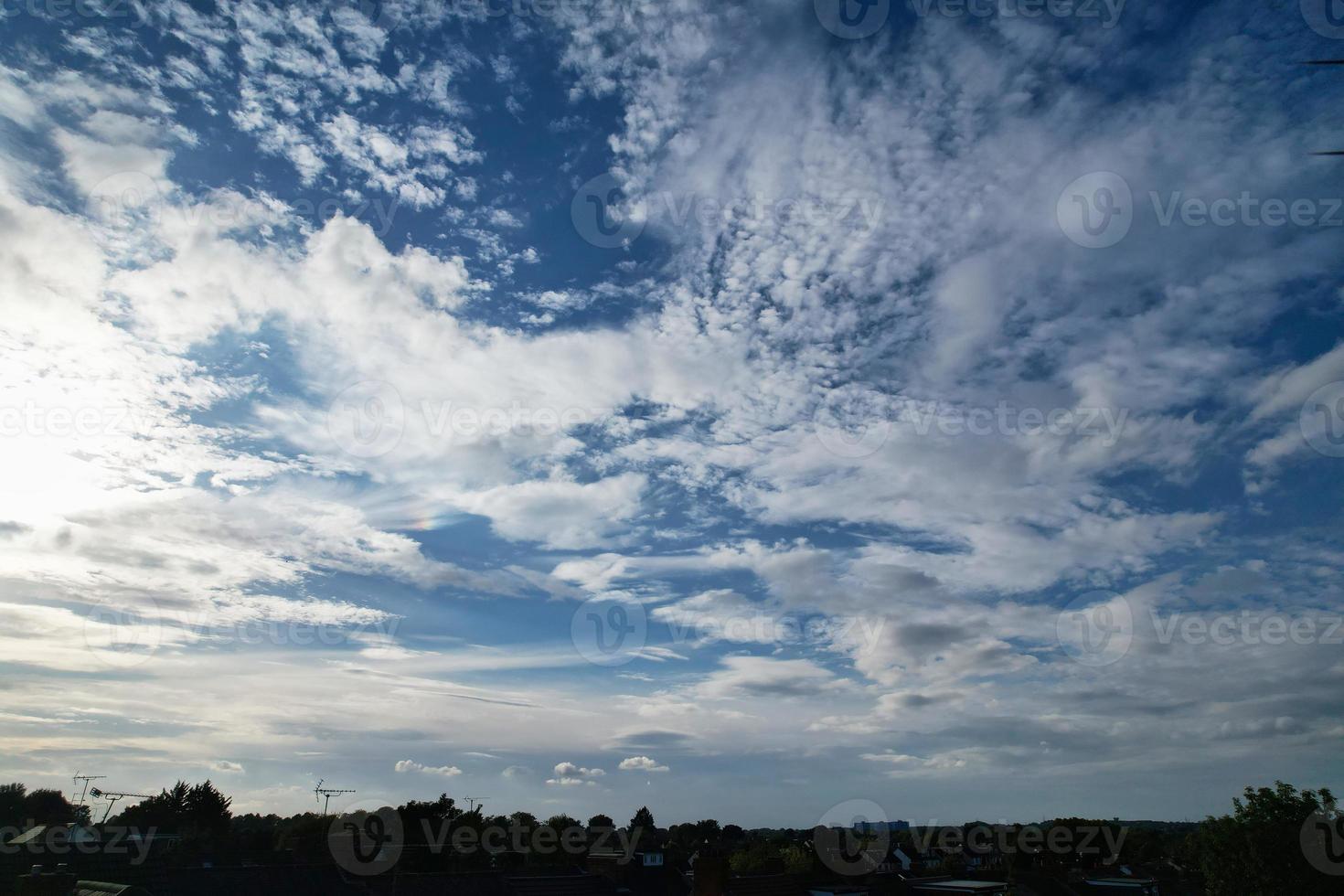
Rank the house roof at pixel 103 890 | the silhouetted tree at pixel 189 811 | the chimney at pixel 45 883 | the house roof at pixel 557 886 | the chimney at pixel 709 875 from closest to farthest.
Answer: the chimney at pixel 709 875 → the house roof at pixel 103 890 → the chimney at pixel 45 883 → the house roof at pixel 557 886 → the silhouetted tree at pixel 189 811

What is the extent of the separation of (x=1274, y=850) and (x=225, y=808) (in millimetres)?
149356

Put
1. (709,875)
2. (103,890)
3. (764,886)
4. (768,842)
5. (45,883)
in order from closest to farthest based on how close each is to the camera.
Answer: (709,875) → (45,883) → (103,890) → (764,886) → (768,842)

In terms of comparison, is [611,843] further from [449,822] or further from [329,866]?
[329,866]

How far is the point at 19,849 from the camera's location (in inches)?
1345

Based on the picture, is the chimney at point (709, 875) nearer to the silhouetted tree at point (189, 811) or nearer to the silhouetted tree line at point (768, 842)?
the silhouetted tree line at point (768, 842)

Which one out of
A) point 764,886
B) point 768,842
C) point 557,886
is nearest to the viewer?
point 764,886

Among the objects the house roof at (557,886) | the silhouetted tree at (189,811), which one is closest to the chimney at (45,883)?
the house roof at (557,886)

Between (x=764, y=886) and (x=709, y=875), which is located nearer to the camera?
(x=709, y=875)

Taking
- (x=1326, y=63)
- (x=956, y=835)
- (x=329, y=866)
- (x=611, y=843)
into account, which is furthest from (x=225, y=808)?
(x=1326, y=63)

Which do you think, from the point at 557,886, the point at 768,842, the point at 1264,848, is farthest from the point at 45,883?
the point at 768,842

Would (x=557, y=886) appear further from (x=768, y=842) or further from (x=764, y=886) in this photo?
(x=768, y=842)

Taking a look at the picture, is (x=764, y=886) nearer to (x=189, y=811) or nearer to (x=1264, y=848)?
(x=1264, y=848)

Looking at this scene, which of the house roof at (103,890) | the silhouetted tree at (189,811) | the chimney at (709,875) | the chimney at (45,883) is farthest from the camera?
the silhouetted tree at (189,811)

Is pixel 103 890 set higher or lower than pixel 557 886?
higher
